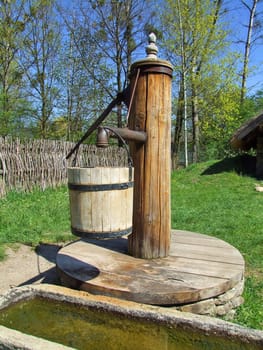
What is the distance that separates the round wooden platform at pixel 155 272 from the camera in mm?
2045

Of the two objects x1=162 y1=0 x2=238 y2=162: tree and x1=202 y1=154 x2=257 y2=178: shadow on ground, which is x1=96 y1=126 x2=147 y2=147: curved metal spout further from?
x1=162 y1=0 x2=238 y2=162: tree

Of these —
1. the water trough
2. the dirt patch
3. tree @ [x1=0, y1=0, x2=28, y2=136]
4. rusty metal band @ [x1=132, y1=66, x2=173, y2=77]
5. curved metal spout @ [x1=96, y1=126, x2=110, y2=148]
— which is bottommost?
the dirt patch

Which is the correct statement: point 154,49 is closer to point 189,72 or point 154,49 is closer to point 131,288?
point 131,288

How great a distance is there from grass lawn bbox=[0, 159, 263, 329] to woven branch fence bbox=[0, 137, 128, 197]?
10.7 inches

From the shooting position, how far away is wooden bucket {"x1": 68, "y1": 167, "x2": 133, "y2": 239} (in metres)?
1.63

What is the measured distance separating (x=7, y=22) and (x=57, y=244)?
13.2 meters

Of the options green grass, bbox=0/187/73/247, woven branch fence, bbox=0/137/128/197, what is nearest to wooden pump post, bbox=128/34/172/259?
green grass, bbox=0/187/73/247

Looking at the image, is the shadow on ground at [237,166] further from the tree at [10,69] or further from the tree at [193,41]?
the tree at [10,69]

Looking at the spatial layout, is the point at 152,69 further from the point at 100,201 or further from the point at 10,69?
the point at 10,69

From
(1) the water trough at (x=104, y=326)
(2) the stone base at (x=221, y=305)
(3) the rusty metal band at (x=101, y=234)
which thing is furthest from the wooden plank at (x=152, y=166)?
(3) the rusty metal band at (x=101, y=234)

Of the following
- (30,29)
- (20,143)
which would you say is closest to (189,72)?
(30,29)

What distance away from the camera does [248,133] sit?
866 cm

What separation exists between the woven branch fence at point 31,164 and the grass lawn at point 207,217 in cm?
27

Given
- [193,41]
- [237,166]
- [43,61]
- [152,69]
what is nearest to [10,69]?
[43,61]
